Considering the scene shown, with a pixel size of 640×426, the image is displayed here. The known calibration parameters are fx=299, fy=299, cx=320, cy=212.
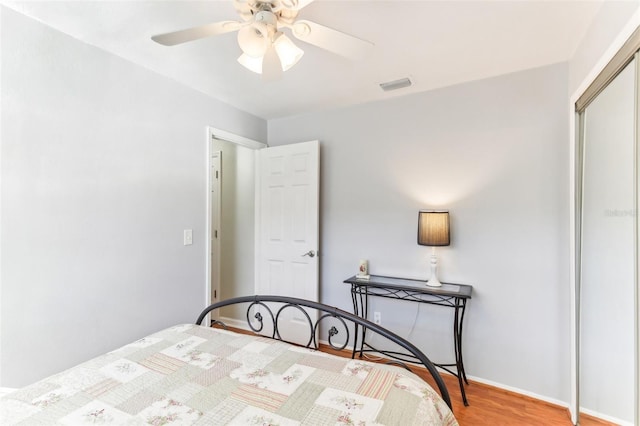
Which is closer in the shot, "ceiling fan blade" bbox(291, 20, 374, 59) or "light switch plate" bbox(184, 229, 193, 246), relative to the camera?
"ceiling fan blade" bbox(291, 20, 374, 59)

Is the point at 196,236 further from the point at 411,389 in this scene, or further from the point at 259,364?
the point at 411,389

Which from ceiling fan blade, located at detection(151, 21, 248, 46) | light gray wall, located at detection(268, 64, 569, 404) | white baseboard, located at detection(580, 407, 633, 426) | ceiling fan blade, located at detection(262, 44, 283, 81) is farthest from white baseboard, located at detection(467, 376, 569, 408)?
ceiling fan blade, located at detection(151, 21, 248, 46)

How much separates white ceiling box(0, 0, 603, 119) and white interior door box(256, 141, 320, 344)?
71 cm

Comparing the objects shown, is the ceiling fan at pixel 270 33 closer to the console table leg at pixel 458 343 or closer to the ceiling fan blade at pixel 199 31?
the ceiling fan blade at pixel 199 31

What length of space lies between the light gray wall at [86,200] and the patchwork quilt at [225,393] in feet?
2.16

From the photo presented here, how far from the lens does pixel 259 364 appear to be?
131 cm

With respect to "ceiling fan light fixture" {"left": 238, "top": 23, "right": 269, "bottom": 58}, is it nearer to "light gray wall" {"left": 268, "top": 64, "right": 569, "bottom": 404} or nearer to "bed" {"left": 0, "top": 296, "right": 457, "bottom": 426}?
"bed" {"left": 0, "top": 296, "right": 457, "bottom": 426}

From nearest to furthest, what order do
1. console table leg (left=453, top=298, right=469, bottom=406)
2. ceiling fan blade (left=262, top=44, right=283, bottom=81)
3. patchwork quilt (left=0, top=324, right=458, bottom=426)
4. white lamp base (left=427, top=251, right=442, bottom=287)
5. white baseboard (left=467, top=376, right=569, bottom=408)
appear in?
1. patchwork quilt (left=0, top=324, right=458, bottom=426)
2. ceiling fan blade (left=262, top=44, right=283, bottom=81)
3. white baseboard (left=467, top=376, right=569, bottom=408)
4. console table leg (left=453, top=298, right=469, bottom=406)
5. white lamp base (left=427, top=251, right=442, bottom=287)

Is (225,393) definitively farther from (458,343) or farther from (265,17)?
(458,343)

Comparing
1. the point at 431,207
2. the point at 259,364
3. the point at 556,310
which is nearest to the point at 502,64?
the point at 431,207

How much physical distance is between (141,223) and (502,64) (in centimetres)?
281

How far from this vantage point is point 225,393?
1094mm

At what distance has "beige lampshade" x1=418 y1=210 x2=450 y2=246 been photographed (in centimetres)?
230

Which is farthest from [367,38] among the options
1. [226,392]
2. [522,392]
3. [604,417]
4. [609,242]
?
[522,392]
